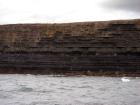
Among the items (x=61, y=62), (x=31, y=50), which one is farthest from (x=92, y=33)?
(x=31, y=50)

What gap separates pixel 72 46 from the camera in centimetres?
3494

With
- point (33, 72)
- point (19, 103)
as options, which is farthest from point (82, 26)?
point (19, 103)

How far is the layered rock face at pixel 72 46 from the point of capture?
3284 cm

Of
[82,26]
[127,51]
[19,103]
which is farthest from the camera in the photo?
[82,26]

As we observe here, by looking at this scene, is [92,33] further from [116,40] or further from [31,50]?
[31,50]

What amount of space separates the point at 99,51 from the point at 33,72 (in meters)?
6.60

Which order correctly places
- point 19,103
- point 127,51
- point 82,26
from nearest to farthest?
point 19,103 → point 127,51 → point 82,26

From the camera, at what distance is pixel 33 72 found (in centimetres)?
3616

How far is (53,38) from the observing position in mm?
36281

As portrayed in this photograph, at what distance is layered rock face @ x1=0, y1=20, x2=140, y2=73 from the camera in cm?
3284

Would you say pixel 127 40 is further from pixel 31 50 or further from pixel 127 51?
pixel 31 50

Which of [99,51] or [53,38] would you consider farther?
[53,38]

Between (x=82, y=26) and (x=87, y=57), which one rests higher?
(x=82, y=26)

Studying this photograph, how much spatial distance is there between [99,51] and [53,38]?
4.90 meters
